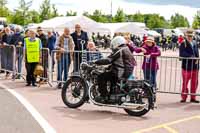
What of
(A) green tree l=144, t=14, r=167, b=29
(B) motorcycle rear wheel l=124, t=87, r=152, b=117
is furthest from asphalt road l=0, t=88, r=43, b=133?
(A) green tree l=144, t=14, r=167, b=29

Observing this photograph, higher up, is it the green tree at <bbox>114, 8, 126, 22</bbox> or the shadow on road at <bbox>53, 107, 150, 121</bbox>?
→ the green tree at <bbox>114, 8, 126, 22</bbox>

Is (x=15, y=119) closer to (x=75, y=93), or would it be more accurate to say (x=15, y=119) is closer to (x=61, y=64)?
(x=75, y=93)

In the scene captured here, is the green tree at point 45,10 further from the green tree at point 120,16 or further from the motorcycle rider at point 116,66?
the motorcycle rider at point 116,66

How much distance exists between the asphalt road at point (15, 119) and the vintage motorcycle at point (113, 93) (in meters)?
1.14

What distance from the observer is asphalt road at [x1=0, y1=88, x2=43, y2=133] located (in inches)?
332

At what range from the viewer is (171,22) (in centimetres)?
14262

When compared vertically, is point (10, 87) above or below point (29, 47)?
below

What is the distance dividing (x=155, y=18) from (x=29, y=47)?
115751mm

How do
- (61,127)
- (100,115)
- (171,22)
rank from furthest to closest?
(171,22), (100,115), (61,127)

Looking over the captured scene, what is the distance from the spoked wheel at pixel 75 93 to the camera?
35.3ft

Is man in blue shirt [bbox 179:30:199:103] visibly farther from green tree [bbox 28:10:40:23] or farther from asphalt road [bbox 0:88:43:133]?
green tree [bbox 28:10:40:23]

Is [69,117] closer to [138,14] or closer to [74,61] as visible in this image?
[74,61]

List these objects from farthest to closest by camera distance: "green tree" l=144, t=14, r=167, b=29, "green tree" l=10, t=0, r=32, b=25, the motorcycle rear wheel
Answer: "green tree" l=144, t=14, r=167, b=29
"green tree" l=10, t=0, r=32, b=25
the motorcycle rear wheel

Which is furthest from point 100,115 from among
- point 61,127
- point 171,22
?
point 171,22
